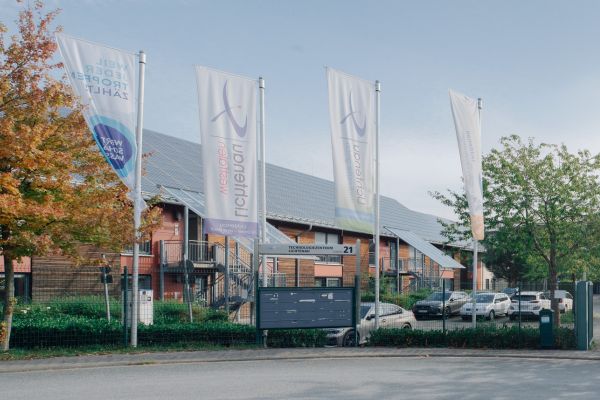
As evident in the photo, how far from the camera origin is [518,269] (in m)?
59.1

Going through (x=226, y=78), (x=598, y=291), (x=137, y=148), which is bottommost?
(x=598, y=291)

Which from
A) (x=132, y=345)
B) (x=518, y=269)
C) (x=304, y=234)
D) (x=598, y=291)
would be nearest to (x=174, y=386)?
(x=132, y=345)

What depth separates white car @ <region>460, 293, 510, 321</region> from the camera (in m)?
33.6

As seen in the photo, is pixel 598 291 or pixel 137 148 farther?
pixel 598 291

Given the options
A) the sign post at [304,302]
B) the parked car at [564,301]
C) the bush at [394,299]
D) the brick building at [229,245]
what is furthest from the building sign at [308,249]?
the parked car at [564,301]

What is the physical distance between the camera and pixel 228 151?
18.0m

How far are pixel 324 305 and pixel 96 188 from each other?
20.7ft

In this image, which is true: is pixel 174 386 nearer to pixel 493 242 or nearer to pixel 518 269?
pixel 493 242

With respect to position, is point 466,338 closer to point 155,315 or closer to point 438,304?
point 155,315

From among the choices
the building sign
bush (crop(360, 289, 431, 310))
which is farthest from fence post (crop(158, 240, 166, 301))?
the building sign

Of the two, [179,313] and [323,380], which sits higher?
[179,313]

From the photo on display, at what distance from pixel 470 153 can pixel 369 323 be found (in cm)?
552

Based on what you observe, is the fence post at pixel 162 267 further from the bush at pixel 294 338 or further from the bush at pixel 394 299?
the bush at pixel 294 338

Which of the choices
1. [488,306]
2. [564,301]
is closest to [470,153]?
[488,306]
